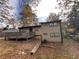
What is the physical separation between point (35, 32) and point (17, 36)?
265 centimetres

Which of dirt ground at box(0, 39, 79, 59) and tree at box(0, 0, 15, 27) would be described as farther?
tree at box(0, 0, 15, 27)

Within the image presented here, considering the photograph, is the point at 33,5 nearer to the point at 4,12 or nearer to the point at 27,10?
the point at 27,10

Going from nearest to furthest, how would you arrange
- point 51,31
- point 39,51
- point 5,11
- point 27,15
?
1. point 39,51
2. point 51,31
3. point 5,11
4. point 27,15

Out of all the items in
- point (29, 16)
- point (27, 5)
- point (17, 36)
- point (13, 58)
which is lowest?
point (13, 58)

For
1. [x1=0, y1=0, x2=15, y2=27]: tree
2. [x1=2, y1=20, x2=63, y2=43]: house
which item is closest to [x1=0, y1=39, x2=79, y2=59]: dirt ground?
[x1=2, y1=20, x2=63, y2=43]: house

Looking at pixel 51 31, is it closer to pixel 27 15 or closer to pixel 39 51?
pixel 39 51

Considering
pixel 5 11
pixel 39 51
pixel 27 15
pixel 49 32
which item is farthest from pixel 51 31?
pixel 27 15

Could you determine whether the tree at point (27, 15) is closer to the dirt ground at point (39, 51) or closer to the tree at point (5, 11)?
the tree at point (5, 11)

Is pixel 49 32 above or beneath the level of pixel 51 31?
beneath

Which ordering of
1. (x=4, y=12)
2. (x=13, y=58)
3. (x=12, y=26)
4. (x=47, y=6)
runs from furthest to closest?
(x=47, y=6) < (x=12, y=26) < (x=4, y=12) < (x=13, y=58)

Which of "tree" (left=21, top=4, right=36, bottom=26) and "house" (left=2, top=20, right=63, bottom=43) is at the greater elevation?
"tree" (left=21, top=4, right=36, bottom=26)

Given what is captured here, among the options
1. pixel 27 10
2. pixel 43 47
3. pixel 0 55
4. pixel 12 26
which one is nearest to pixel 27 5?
pixel 27 10

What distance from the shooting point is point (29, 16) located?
28.4m

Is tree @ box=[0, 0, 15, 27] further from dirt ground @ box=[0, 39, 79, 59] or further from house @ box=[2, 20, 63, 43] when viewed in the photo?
dirt ground @ box=[0, 39, 79, 59]
